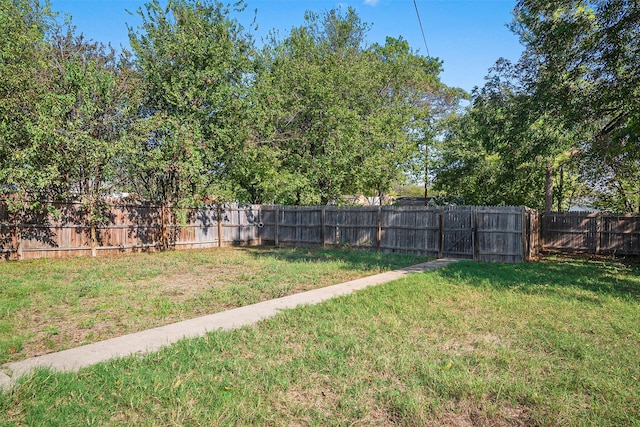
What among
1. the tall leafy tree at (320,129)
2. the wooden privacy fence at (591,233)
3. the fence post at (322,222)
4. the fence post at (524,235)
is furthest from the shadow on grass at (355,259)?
the wooden privacy fence at (591,233)

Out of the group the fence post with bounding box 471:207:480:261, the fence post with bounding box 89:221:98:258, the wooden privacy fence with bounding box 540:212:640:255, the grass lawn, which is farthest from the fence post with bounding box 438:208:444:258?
the fence post with bounding box 89:221:98:258

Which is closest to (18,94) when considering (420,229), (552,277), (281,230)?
(281,230)

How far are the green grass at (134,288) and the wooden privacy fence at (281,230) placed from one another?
1.20 m

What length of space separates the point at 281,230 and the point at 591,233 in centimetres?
1249

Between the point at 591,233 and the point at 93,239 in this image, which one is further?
the point at 591,233

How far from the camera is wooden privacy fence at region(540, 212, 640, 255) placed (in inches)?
581

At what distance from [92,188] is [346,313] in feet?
36.9

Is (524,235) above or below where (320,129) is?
below

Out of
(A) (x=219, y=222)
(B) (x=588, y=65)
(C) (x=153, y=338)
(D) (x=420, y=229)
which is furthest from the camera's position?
(A) (x=219, y=222)

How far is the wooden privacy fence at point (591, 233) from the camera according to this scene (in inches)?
581

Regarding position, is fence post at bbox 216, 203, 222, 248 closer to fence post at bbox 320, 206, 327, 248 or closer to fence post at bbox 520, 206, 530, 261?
fence post at bbox 320, 206, 327, 248

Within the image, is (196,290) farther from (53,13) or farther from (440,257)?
(53,13)

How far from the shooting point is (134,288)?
7992 millimetres

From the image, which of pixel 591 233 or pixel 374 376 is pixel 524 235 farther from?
pixel 374 376
